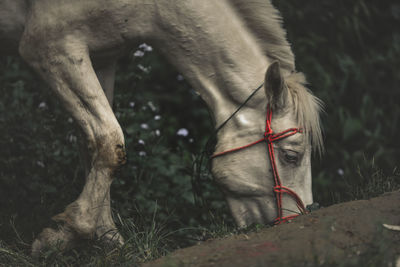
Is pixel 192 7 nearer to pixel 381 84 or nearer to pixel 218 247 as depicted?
pixel 218 247

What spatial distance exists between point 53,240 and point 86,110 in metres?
0.78

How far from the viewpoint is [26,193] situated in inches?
142

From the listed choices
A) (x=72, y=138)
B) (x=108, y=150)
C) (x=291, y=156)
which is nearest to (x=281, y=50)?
(x=291, y=156)

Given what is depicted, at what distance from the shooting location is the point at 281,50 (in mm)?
3146

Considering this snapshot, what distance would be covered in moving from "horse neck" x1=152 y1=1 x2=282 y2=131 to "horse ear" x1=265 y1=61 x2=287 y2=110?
0.36 ft

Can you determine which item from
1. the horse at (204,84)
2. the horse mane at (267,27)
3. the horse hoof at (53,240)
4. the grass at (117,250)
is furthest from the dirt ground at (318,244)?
the horse mane at (267,27)

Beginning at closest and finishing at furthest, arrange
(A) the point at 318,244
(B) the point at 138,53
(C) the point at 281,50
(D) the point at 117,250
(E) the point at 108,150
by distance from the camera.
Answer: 1. (A) the point at 318,244
2. (D) the point at 117,250
3. (E) the point at 108,150
4. (C) the point at 281,50
5. (B) the point at 138,53

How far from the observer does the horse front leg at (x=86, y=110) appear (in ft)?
9.36

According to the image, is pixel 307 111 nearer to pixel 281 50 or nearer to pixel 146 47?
pixel 281 50

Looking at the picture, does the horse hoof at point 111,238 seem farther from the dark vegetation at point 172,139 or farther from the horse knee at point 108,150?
the horse knee at point 108,150

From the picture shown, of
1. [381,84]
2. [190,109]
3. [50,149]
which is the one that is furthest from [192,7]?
[381,84]

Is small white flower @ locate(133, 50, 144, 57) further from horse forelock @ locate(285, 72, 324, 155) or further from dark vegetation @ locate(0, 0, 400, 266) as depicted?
horse forelock @ locate(285, 72, 324, 155)

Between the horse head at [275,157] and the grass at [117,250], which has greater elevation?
the horse head at [275,157]

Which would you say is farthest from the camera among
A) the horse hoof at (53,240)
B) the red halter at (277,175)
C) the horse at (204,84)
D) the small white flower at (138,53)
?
the small white flower at (138,53)
